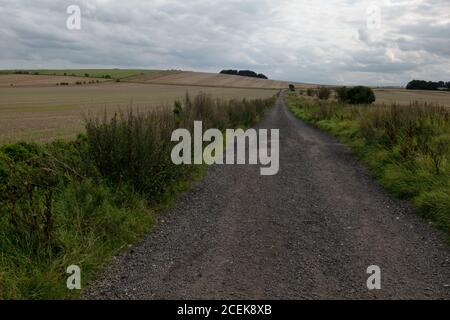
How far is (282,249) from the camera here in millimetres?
5273

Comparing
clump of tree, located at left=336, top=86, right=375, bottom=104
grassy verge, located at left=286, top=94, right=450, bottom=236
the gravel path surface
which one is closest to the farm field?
the gravel path surface

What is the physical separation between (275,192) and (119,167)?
121 inches

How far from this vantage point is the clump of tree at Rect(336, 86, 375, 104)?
59656mm

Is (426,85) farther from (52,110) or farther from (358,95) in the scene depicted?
(52,110)

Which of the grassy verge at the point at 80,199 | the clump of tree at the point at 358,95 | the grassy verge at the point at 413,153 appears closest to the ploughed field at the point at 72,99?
the grassy verge at the point at 80,199

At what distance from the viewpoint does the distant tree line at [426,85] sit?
111 meters

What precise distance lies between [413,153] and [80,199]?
7757 mm

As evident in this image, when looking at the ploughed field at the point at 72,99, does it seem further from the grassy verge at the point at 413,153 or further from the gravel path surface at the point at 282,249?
the grassy verge at the point at 413,153

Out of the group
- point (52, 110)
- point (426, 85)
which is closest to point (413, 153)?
point (52, 110)

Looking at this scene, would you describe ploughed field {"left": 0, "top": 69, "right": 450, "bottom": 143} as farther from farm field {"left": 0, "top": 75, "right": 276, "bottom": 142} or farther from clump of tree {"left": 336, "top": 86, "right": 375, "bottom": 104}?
clump of tree {"left": 336, "top": 86, "right": 375, "bottom": 104}

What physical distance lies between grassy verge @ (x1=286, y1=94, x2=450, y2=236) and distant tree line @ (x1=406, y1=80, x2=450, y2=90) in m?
106
